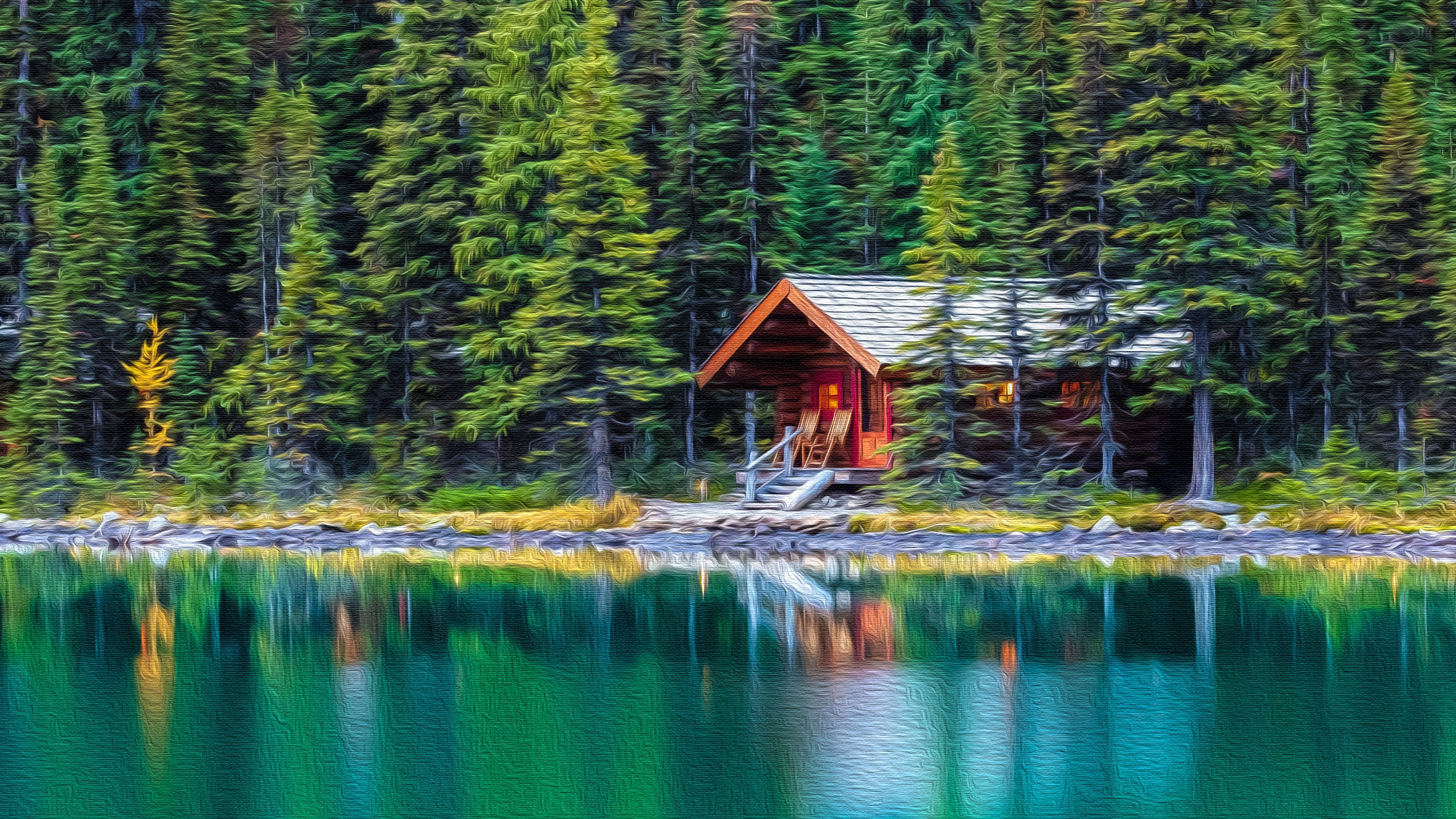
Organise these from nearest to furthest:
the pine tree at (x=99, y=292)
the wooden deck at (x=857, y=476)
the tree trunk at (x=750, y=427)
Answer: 1. the wooden deck at (x=857, y=476)
2. the tree trunk at (x=750, y=427)
3. the pine tree at (x=99, y=292)

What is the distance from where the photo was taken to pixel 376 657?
14539 millimetres

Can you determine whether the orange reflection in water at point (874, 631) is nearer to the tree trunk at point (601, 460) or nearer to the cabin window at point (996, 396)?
the cabin window at point (996, 396)

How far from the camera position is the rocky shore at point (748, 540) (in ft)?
77.0

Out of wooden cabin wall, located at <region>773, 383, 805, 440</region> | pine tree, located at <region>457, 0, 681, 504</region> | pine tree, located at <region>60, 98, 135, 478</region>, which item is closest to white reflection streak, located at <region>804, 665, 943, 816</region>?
pine tree, located at <region>457, 0, 681, 504</region>

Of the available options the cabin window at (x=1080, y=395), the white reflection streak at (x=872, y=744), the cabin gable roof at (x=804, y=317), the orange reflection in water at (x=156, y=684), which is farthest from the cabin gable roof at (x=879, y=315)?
the white reflection streak at (x=872, y=744)

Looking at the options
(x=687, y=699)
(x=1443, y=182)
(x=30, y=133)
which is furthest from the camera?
(x=30, y=133)

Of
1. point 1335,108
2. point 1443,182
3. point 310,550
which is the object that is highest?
point 1335,108

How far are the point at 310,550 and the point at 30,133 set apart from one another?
22858 mm

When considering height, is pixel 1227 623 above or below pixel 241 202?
below

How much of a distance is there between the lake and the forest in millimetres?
10302

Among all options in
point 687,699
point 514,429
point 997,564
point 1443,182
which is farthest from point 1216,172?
point 687,699

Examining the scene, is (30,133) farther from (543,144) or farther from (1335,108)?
(1335,108)

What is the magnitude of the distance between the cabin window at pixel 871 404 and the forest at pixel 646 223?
5.04ft

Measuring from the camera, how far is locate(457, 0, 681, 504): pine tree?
100 feet
